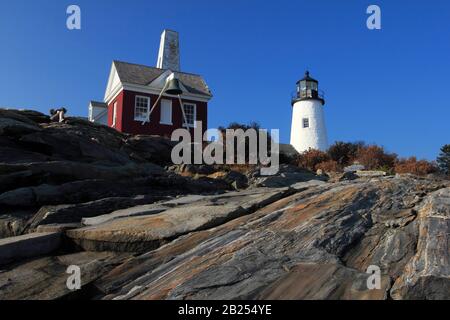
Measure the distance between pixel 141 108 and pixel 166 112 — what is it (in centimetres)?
169

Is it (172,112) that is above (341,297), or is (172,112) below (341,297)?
above

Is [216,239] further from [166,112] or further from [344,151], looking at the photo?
[166,112]

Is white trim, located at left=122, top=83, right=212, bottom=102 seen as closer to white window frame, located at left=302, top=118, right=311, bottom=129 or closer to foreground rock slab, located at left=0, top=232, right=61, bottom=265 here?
white window frame, located at left=302, top=118, right=311, bottom=129

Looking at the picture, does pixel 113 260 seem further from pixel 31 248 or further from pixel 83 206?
pixel 83 206

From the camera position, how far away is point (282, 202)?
28.5 ft

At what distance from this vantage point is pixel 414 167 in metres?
20.8

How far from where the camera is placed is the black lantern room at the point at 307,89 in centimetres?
4068

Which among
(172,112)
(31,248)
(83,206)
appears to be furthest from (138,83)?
(31,248)

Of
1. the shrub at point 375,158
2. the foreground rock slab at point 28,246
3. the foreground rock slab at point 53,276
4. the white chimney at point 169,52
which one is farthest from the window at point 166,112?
the foreground rock slab at point 53,276

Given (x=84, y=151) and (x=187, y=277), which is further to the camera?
(x=84, y=151)

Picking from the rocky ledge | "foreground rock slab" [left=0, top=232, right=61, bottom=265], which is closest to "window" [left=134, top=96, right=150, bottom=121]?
the rocky ledge

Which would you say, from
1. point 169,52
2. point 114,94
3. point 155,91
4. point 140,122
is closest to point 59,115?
point 140,122

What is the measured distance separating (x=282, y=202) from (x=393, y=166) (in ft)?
51.2

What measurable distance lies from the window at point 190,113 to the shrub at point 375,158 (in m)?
11.4
